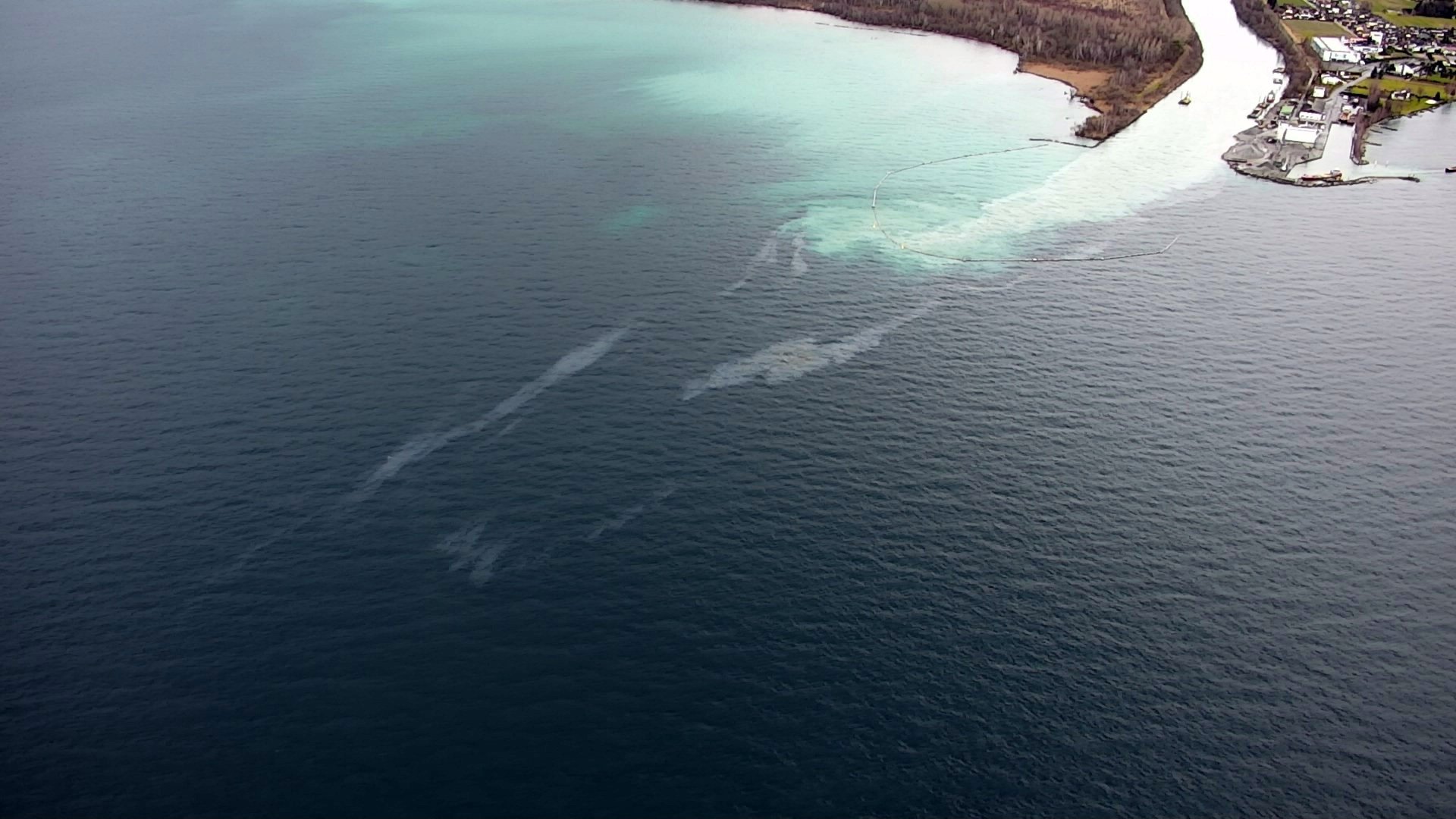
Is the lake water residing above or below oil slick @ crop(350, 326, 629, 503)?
below

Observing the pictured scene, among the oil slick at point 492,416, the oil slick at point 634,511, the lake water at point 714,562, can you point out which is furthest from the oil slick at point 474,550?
the oil slick at point 492,416

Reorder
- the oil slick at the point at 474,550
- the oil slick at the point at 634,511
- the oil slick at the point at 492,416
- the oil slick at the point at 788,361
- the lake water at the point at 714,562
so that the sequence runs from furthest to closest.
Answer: the oil slick at the point at 788,361, the oil slick at the point at 492,416, the oil slick at the point at 634,511, the oil slick at the point at 474,550, the lake water at the point at 714,562

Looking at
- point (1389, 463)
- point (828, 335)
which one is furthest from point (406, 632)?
point (1389, 463)

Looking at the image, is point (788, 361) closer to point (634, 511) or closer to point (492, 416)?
point (634, 511)


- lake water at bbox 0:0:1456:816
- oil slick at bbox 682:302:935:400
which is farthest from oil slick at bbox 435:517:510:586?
oil slick at bbox 682:302:935:400

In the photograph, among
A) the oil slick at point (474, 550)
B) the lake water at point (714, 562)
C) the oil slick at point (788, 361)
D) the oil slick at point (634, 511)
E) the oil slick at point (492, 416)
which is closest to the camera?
the lake water at point (714, 562)

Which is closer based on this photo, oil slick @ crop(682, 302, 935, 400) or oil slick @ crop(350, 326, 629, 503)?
oil slick @ crop(350, 326, 629, 503)

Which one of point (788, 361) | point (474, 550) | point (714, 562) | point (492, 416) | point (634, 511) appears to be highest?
point (492, 416)

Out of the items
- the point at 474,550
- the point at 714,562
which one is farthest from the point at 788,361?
the point at 474,550

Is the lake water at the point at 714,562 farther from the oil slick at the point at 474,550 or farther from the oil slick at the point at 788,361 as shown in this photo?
the oil slick at the point at 788,361

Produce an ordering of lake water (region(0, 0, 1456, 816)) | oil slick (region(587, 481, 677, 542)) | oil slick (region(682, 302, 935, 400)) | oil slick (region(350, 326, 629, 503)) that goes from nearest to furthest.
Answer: lake water (region(0, 0, 1456, 816)) < oil slick (region(587, 481, 677, 542)) < oil slick (region(350, 326, 629, 503)) < oil slick (region(682, 302, 935, 400))

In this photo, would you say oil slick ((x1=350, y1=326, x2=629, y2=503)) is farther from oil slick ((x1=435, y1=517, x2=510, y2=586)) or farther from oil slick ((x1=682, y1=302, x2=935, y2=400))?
oil slick ((x1=682, y1=302, x2=935, y2=400))

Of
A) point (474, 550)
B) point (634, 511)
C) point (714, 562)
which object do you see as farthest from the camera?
point (634, 511)
